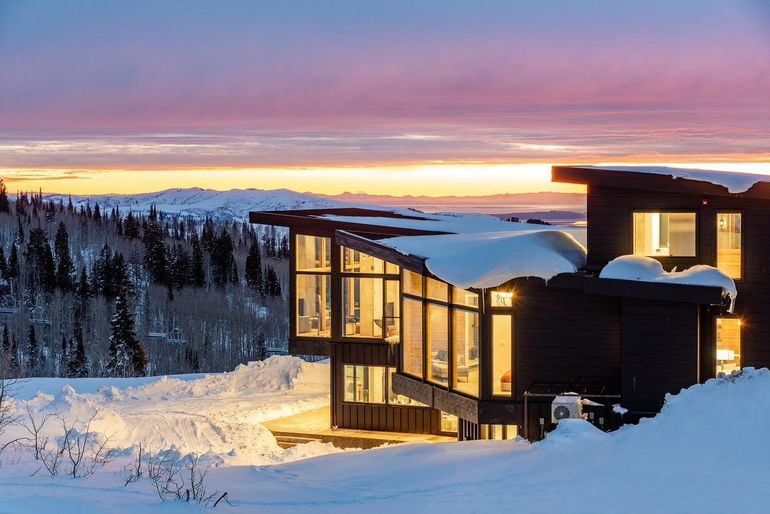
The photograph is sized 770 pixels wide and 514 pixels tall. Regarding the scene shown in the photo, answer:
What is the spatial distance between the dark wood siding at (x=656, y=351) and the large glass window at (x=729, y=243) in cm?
147

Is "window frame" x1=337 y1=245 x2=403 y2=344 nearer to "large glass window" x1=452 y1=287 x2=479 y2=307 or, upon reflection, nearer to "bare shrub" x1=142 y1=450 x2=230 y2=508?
"large glass window" x1=452 y1=287 x2=479 y2=307

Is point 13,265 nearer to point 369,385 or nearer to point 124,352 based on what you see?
point 124,352

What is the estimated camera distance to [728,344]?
1535 centimetres

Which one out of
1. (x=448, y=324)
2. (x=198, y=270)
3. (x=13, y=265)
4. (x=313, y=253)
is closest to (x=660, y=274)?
(x=448, y=324)

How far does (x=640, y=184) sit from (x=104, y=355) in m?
67.7

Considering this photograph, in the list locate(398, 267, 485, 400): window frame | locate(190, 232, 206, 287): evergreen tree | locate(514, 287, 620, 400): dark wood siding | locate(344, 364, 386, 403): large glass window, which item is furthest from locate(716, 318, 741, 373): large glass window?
locate(190, 232, 206, 287): evergreen tree

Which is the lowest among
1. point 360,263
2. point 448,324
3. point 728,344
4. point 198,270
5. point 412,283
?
point 198,270

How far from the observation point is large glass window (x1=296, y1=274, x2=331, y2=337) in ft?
70.4

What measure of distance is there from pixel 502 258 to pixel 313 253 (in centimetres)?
745

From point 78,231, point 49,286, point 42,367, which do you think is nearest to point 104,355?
point 42,367

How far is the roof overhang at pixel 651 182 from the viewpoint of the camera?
14.8 m

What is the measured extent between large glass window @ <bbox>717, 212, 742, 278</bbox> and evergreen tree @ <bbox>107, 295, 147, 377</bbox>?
52.1 meters

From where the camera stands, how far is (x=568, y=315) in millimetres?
15109

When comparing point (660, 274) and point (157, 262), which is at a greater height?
point (660, 274)
